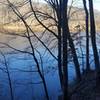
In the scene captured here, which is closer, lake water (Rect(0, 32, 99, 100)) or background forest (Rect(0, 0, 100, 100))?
background forest (Rect(0, 0, 100, 100))

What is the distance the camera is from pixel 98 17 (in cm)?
2667

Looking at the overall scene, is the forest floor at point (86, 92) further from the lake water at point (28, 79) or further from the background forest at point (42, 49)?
the lake water at point (28, 79)

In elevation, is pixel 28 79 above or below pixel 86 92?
below

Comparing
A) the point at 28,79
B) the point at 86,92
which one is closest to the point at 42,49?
the point at 28,79

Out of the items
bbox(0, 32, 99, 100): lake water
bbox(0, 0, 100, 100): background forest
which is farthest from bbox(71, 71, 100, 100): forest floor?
bbox(0, 32, 99, 100): lake water

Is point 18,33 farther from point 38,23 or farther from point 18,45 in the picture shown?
point 18,45

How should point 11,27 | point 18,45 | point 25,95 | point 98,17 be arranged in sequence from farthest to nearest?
point 18,45
point 98,17
point 25,95
point 11,27

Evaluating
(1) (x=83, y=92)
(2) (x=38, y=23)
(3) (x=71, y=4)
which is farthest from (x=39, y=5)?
(1) (x=83, y=92)

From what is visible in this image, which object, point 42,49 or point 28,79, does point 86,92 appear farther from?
point 42,49

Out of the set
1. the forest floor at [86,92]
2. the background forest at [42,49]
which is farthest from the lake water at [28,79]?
the forest floor at [86,92]

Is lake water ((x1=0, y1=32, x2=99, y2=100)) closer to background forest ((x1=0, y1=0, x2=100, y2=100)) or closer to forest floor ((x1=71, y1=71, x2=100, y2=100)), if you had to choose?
background forest ((x1=0, y1=0, x2=100, y2=100))

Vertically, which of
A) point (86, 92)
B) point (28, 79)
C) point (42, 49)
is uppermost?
point (42, 49)

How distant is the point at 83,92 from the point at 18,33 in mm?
5960

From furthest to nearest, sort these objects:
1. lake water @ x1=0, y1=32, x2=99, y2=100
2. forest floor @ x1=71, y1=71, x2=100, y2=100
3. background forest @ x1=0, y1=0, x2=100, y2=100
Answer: lake water @ x1=0, y1=32, x2=99, y2=100 → background forest @ x1=0, y1=0, x2=100, y2=100 → forest floor @ x1=71, y1=71, x2=100, y2=100
